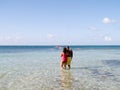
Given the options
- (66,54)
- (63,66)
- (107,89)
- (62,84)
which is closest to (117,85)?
(107,89)

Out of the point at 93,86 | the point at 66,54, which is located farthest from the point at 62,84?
the point at 66,54

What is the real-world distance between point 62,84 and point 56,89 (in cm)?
135

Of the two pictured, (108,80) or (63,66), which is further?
(63,66)

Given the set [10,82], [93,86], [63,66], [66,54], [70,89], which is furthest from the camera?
[63,66]

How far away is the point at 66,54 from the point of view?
69.7 feet

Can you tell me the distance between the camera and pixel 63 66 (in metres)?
22.8

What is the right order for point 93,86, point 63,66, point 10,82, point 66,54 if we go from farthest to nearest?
point 63,66 → point 66,54 → point 10,82 → point 93,86

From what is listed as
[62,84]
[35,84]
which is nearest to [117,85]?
[62,84]

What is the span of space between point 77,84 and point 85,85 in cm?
48

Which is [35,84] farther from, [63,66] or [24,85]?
[63,66]

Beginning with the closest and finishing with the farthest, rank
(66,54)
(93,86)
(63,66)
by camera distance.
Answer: (93,86) → (66,54) → (63,66)

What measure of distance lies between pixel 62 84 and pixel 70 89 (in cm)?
143

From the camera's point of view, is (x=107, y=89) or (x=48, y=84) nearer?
(x=107, y=89)

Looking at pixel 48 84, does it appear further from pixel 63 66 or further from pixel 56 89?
pixel 63 66
